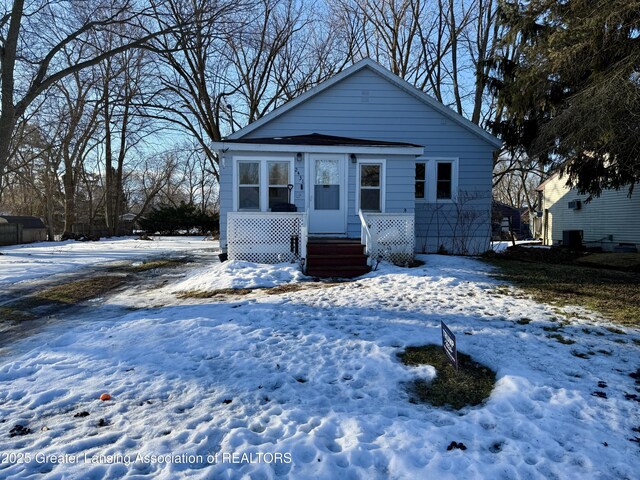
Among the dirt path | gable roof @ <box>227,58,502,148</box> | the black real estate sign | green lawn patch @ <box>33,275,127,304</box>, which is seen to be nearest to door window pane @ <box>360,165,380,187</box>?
gable roof @ <box>227,58,502,148</box>

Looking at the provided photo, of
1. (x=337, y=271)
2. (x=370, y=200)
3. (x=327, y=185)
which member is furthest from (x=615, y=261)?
(x=327, y=185)

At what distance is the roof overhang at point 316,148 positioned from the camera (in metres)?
9.90

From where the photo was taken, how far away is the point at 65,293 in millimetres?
7508

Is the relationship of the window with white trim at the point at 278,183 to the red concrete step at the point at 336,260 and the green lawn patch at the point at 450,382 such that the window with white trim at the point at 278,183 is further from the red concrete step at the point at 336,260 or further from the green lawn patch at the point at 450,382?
the green lawn patch at the point at 450,382

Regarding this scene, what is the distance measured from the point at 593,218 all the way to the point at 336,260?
17.0 metres

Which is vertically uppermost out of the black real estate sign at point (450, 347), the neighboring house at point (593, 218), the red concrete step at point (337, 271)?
the neighboring house at point (593, 218)

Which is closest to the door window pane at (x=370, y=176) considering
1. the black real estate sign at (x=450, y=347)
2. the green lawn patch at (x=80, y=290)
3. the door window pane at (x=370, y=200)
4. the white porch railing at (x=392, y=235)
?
the door window pane at (x=370, y=200)

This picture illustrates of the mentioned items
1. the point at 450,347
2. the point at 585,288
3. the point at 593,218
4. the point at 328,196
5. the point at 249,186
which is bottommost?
the point at 450,347

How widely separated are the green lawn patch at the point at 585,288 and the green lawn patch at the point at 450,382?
2.33 meters

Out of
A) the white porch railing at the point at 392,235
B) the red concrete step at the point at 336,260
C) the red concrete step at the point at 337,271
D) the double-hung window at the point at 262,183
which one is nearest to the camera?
the red concrete step at the point at 337,271

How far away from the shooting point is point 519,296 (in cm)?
595

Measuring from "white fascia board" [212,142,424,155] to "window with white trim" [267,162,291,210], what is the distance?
1.88ft

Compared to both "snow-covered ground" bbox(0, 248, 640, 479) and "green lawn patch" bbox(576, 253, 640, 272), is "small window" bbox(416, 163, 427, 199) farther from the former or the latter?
"snow-covered ground" bbox(0, 248, 640, 479)

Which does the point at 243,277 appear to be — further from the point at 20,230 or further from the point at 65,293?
the point at 20,230
